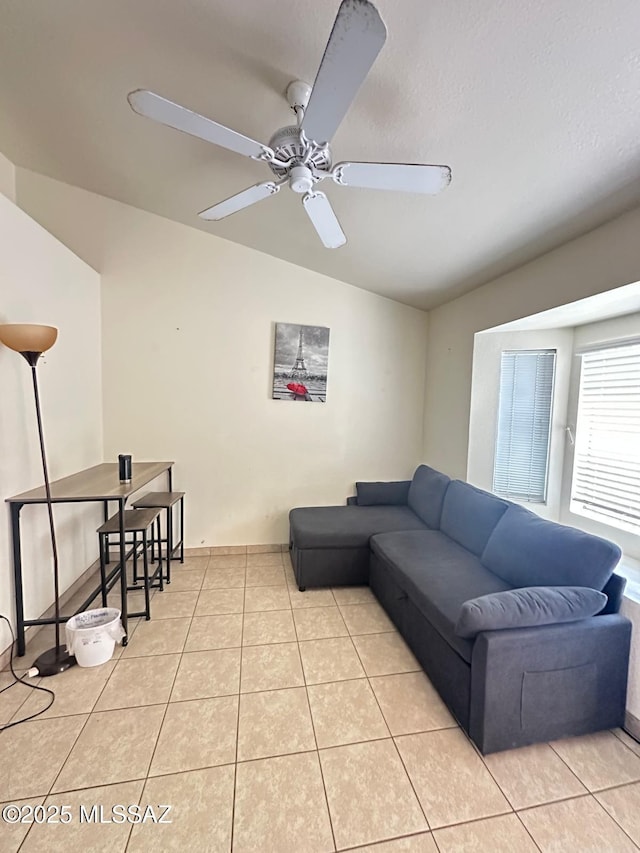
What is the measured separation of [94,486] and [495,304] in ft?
10.1

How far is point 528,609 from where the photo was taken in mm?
1490

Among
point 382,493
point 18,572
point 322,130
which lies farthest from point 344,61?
point 382,493

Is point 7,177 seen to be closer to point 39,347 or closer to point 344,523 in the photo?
point 39,347

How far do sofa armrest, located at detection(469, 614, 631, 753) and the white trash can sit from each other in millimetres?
1867

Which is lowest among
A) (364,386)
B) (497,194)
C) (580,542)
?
(580,542)

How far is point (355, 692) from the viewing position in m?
1.78

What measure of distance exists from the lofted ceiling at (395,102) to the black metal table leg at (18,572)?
2163mm

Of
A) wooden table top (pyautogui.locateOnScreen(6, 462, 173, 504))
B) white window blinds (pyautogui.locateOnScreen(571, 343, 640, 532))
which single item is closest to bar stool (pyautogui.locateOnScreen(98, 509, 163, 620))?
wooden table top (pyautogui.locateOnScreen(6, 462, 173, 504))

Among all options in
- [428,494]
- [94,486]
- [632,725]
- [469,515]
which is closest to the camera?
[632,725]

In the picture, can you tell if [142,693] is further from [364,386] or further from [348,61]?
[364,386]

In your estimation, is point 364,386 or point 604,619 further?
point 364,386

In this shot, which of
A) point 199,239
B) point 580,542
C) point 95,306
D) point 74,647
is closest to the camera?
point 580,542

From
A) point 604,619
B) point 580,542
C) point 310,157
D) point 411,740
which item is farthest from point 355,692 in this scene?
point 310,157

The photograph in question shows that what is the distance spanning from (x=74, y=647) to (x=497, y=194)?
127 inches
